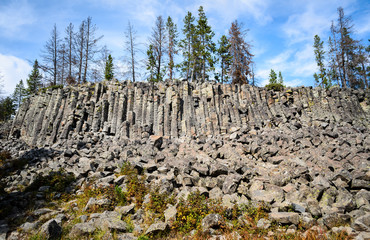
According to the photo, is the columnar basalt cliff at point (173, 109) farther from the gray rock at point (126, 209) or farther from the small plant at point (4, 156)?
the gray rock at point (126, 209)

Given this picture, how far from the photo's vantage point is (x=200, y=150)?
1403 centimetres

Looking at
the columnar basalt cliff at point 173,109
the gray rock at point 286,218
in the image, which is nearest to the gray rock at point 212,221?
the gray rock at point 286,218

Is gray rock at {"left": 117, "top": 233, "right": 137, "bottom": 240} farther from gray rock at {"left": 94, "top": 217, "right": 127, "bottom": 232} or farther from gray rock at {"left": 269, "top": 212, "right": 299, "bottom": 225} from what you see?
gray rock at {"left": 269, "top": 212, "right": 299, "bottom": 225}

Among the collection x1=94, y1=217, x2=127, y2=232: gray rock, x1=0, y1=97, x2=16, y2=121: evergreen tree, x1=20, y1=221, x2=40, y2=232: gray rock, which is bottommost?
x1=20, y1=221, x2=40, y2=232: gray rock

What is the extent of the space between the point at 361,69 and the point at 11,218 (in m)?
50.4

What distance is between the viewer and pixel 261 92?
2205cm

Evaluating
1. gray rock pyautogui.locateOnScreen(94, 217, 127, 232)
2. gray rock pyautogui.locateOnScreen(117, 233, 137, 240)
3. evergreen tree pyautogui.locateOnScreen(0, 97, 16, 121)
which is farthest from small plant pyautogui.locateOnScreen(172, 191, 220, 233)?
evergreen tree pyautogui.locateOnScreen(0, 97, 16, 121)

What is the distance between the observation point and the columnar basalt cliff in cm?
1797

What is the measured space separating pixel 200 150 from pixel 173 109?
6.40 metres

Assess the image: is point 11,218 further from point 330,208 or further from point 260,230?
point 330,208

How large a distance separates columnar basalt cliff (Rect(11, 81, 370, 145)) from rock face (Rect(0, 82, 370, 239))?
0.11 m

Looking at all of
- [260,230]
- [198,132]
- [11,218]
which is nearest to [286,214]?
[260,230]

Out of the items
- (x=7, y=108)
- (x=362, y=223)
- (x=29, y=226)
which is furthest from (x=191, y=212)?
(x=7, y=108)

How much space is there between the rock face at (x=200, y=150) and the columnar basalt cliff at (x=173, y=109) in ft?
0.37
